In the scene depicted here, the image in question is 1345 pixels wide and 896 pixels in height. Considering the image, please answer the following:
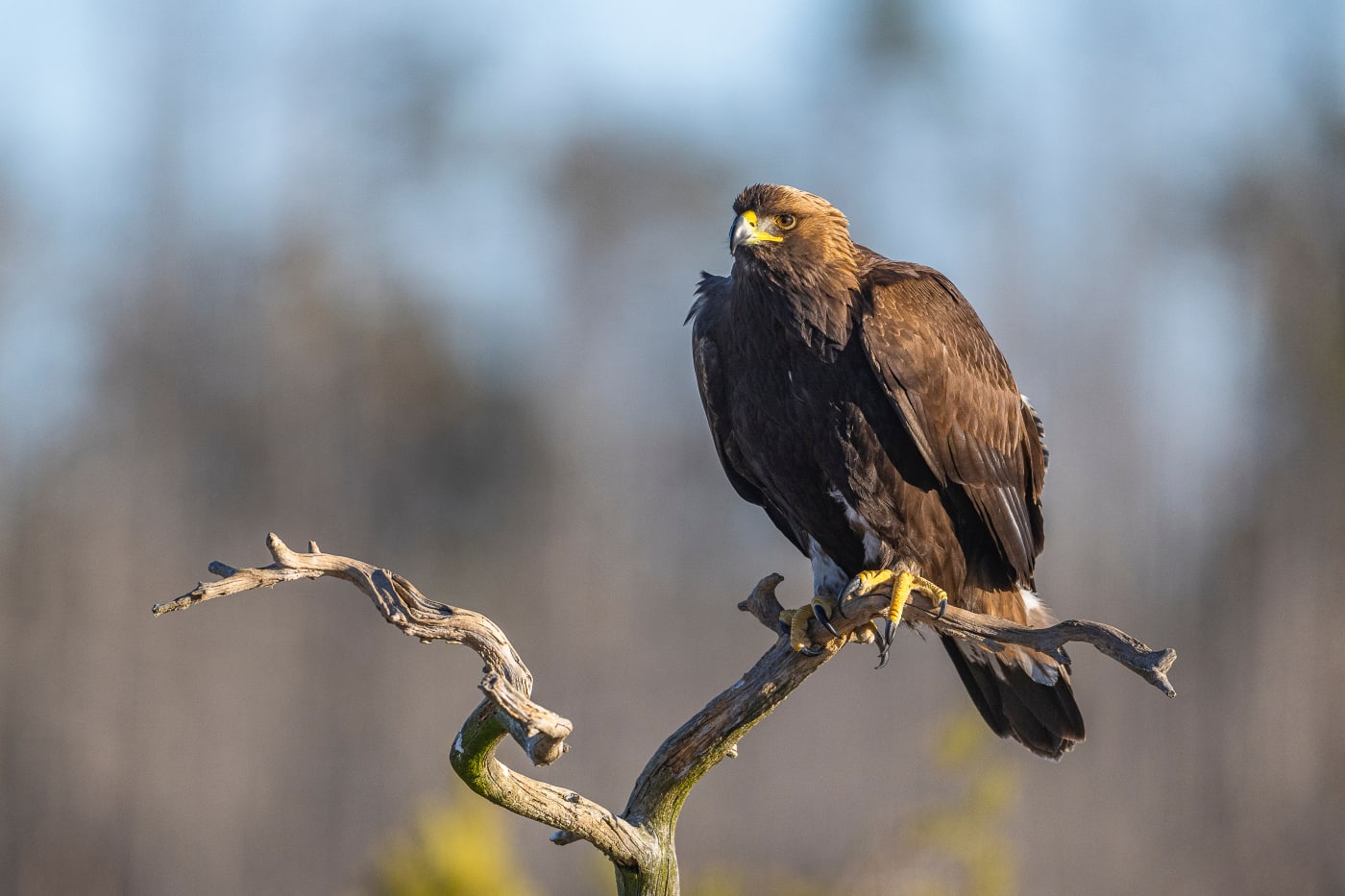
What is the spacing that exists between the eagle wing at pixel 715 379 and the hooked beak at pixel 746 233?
0.74 feet

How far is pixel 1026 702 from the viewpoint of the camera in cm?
441

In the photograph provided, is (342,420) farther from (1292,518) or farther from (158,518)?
(1292,518)

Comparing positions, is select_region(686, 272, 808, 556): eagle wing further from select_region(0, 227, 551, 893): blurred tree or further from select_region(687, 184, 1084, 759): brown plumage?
select_region(0, 227, 551, 893): blurred tree

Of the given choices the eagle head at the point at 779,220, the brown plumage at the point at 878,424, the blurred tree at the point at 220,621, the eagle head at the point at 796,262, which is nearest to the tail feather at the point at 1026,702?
the brown plumage at the point at 878,424


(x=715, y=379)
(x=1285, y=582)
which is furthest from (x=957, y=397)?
(x=1285, y=582)

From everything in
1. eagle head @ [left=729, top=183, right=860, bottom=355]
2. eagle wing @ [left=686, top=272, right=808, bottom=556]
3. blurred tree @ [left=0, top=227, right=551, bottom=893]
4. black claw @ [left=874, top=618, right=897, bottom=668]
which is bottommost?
blurred tree @ [left=0, top=227, right=551, bottom=893]

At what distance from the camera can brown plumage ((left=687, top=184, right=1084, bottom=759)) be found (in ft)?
13.3

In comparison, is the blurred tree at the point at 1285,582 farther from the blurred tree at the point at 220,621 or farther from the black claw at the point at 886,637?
the black claw at the point at 886,637

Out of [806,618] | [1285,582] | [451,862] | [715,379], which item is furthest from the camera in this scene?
[1285,582]

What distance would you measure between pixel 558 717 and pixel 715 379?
6.46 feet

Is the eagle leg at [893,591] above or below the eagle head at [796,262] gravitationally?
below

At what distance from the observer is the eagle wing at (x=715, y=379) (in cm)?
435

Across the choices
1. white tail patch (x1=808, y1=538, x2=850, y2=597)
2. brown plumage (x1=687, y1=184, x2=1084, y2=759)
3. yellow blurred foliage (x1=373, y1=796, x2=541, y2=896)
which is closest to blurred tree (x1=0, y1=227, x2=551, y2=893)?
yellow blurred foliage (x1=373, y1=796, x2=541, y2=896)

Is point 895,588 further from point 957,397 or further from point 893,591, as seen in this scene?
point 957,397
